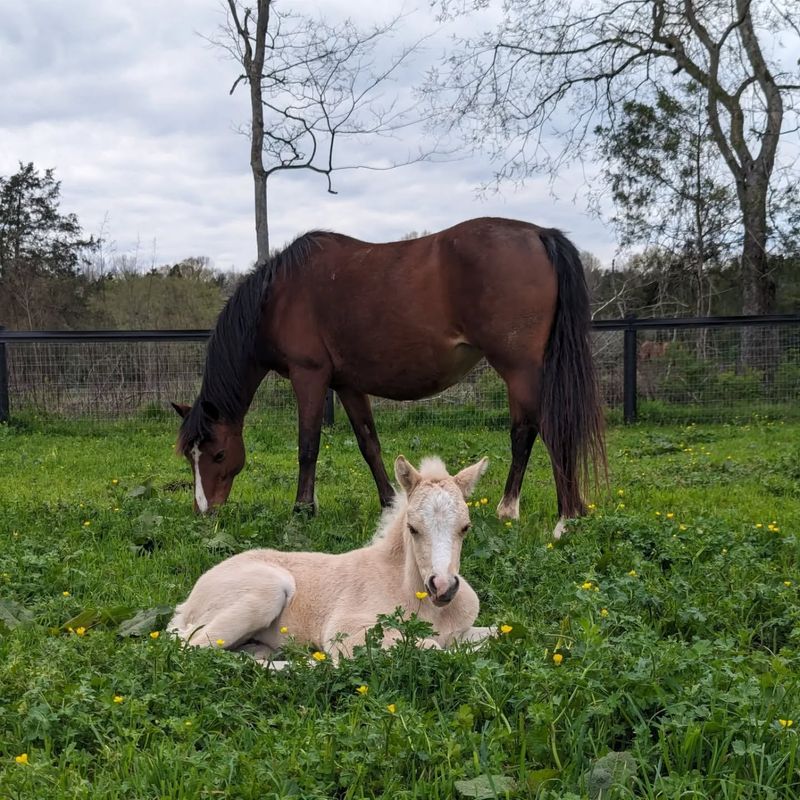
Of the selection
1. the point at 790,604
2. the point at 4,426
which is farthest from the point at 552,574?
the point at 4,426

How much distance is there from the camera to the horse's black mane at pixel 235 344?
252 inches

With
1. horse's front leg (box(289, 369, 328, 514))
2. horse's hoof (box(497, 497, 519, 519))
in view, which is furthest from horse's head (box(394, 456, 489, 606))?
horse's front leg (box(289, 369, 328, 514))

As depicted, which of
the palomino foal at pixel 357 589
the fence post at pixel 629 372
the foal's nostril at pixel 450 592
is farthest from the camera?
the fence post at pixel 629 372

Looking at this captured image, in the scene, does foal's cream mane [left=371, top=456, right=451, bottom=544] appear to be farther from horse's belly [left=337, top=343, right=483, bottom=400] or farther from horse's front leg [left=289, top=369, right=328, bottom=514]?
horse's front leg [left=289, top=369, right=328, bottom=514]

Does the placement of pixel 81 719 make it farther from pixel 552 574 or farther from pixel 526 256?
pixel 526 256

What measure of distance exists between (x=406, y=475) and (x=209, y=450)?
323 cm

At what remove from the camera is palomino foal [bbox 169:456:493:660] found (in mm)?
3203

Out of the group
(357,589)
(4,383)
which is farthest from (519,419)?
(4,383)

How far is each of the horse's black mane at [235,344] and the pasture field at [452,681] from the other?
131cm

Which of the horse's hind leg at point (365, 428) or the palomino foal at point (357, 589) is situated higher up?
the horse's hind leg at point (365, 428)

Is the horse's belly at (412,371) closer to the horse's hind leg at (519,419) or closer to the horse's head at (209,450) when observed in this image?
the horse's hind leg at (519,419)

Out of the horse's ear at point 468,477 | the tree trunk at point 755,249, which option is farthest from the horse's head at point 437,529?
the tree trunk at point 755,249

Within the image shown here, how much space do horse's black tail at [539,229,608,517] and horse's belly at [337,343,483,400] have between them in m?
0.71

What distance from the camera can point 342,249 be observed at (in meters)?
6.46
